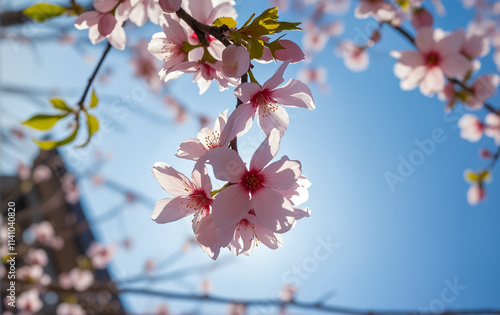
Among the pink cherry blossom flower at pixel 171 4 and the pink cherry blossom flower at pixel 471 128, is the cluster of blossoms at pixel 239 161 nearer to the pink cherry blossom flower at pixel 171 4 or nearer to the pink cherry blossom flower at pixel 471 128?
the pink cherry blossom flower at pixel 171 4

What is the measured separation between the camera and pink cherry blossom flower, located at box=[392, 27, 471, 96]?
53.8 inches

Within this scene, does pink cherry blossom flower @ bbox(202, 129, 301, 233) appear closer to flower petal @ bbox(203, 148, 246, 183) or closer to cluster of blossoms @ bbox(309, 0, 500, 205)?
flower petal @ bbox(203, 148, 246, 183)

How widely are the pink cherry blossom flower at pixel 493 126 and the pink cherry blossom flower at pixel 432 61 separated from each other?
87cm

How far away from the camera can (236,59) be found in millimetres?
527

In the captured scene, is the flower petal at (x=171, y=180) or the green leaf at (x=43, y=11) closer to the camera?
the flower petal at (x=171, y=180)

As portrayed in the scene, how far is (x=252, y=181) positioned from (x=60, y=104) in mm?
682

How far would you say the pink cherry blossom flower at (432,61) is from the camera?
4.48 ft

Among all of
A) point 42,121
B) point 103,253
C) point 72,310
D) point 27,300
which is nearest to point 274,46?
point 42,121

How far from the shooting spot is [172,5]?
602 mm

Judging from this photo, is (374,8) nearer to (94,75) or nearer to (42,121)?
(94,75)

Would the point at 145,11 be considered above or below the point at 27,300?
above

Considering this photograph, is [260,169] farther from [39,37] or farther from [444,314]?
[39,37]

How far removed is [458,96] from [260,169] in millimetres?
1598

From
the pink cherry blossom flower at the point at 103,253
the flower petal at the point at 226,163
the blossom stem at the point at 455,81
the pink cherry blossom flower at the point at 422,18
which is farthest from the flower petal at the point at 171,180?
the pink cherry blossom flower at the point at 103,253
